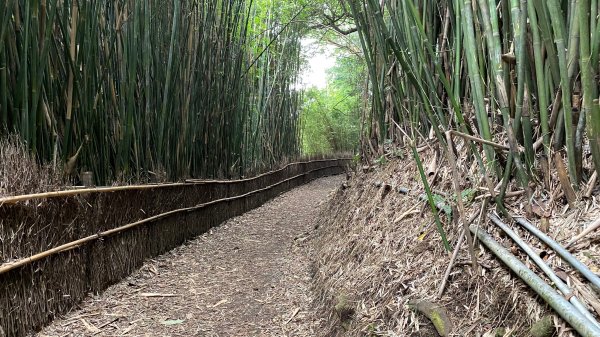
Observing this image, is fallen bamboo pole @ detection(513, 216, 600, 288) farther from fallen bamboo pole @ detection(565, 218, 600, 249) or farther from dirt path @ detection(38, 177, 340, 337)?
dirt path @ detection(38, 177, 340, 337)

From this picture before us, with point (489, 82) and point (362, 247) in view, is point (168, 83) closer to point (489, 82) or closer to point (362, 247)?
point (362, 247)

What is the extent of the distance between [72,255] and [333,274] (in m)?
1.24

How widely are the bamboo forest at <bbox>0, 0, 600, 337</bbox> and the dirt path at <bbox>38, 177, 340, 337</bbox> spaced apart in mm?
16

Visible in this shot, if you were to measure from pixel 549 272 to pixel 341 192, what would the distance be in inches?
124

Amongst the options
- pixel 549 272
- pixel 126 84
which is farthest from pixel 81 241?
pixel 549 272

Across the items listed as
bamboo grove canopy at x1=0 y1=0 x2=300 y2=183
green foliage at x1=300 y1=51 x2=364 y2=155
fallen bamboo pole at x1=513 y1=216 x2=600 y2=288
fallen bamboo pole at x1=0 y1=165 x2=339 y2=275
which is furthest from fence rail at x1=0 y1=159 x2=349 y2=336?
green foliage at x1=300 y1=51 x2=364 y2=155

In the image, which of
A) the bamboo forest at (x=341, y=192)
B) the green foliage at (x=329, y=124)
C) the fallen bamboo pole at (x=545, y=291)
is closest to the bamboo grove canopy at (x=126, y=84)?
the bamboo forest at (x=341, y=192)

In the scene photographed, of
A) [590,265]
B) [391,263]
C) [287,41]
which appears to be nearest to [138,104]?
[391,263]

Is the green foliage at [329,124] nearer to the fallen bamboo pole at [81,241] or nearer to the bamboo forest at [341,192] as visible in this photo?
the bamboo forest at [341,192]

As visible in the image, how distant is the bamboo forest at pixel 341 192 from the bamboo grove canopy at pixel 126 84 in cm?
1

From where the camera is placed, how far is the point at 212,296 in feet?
8.39

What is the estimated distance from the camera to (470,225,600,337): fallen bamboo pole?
2.57 feet

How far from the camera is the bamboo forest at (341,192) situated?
44.1 inches

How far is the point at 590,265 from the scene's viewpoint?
3.10 ft
